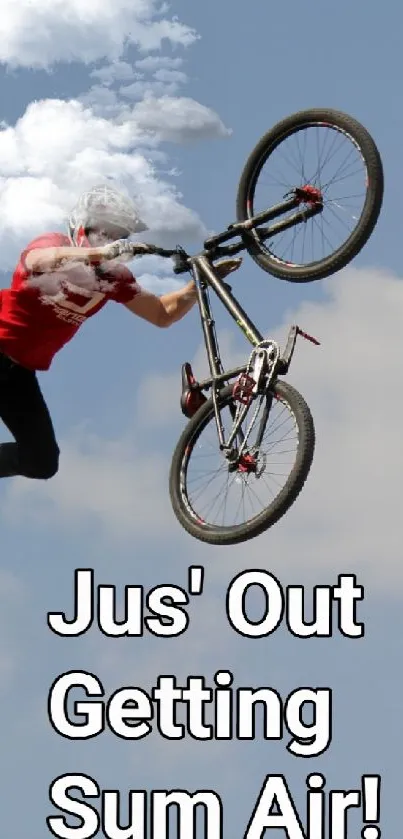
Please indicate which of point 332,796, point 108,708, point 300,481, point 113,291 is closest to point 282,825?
point 332,796

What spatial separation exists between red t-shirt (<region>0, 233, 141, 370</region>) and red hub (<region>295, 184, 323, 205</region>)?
148 centimetres

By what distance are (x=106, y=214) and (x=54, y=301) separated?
0.94m

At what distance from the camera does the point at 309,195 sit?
11.6 metres

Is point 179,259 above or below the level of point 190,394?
above

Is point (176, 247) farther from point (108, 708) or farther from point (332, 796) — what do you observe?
point (332, 796)

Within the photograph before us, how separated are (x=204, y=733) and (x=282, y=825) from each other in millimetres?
1130

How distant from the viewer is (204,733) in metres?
13.3

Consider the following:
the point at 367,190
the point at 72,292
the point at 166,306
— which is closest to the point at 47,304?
the point at 72,292

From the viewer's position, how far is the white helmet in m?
10.9

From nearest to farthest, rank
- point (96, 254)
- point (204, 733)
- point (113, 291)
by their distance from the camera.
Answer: point (96, 254)
point (113, 291)
point (204, 733)

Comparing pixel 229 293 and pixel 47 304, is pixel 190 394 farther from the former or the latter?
pixel 47 304

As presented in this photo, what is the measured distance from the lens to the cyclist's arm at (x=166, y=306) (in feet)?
38.9

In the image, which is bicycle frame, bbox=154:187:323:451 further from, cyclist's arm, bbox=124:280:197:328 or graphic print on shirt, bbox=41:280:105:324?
graphic print on shirt, bbox=41:280:105:324

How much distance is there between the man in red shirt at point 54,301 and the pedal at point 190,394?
1.43 feet
